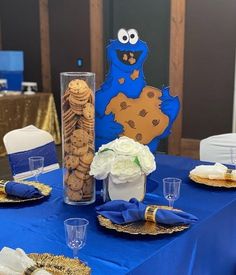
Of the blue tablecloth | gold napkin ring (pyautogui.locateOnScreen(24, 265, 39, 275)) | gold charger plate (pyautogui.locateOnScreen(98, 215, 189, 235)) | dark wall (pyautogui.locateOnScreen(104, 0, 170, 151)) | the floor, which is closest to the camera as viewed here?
gold napkin ring (pyautogui.locateOnScreen(24, 265, 39, 275))

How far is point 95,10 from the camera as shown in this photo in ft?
20.0

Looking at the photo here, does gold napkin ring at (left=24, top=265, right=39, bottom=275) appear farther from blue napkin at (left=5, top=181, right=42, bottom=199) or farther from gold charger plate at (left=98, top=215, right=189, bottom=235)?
blue napkin at (left=5, top=181, right=42, bottom=199)

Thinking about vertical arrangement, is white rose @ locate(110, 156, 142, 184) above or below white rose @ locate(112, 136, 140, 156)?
below

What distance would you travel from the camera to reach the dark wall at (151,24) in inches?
222

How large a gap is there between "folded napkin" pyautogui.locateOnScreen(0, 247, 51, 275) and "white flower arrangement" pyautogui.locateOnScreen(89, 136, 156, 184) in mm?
563

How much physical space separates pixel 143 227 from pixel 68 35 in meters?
5.37

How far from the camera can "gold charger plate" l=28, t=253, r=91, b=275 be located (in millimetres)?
1141

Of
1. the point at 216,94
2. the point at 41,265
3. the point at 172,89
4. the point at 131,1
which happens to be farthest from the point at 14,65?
the point at 41,265

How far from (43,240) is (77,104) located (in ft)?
1.69

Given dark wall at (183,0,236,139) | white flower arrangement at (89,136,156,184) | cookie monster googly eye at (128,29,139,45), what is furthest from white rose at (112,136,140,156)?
dark wall at (183,0,236,139)

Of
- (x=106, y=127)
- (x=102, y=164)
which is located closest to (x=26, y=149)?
(x=106, y=127)

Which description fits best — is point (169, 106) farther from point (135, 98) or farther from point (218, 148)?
point (218, 148)

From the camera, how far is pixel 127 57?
2.00 m

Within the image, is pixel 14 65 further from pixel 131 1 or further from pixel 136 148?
pixel 136 148
